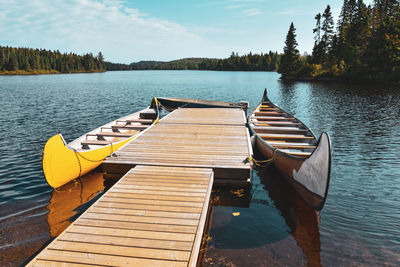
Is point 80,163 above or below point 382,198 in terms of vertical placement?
above

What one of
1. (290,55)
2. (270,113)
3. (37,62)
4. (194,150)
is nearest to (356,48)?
(290,55)

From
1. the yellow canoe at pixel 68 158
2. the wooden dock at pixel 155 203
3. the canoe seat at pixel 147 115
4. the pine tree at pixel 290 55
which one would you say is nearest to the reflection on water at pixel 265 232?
the wooden dock at pixel 155 203

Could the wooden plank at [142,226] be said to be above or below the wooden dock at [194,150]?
below

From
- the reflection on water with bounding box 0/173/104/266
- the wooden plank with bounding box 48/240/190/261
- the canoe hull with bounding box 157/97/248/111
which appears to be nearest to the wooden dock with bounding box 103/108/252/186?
the reflection on water with bounding box 0/173/104/266

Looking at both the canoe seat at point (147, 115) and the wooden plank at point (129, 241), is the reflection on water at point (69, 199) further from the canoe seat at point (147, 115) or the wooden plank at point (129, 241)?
the canoe seat at point (147, 115)

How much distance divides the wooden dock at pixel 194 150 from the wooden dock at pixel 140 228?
119 centimetres

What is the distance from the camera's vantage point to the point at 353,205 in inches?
303

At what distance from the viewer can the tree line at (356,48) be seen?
52.7 metres

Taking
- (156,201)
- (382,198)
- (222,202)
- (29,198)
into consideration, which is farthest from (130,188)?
(382,198)

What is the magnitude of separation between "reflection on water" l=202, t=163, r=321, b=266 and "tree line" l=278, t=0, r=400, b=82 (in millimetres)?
60226

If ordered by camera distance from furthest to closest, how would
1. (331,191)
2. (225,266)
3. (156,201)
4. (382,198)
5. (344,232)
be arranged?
(331,191), (382,198), (344,232), (156,201), (225,266)

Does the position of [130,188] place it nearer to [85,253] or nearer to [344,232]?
[85,253]

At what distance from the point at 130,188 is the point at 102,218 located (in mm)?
1398

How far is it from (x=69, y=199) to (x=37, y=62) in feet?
525
